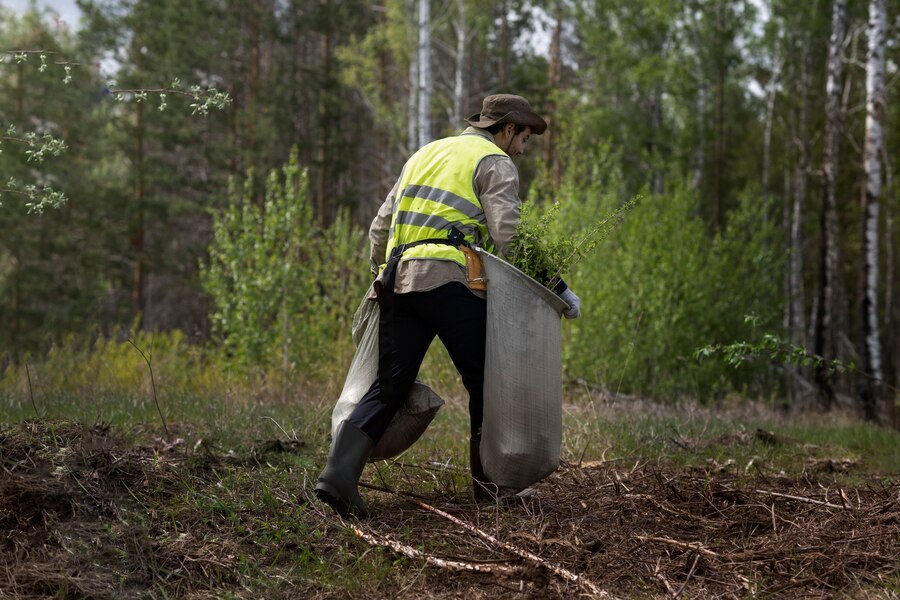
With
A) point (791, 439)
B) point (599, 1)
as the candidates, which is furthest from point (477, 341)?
point (599, 1)

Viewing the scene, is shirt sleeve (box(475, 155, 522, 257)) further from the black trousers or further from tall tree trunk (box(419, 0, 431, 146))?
tall tree trunk (box(419, 0, 431, 146))

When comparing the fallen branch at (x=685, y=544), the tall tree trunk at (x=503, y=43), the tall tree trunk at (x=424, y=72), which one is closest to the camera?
the fallen branch at (x=685, y=544)

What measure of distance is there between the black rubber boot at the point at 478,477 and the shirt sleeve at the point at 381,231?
1103mm

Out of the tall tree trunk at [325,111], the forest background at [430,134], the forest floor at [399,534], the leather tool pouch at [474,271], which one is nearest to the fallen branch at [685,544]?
the forest floor at [399,534]

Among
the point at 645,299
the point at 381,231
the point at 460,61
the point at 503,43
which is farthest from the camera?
the point at 503,43

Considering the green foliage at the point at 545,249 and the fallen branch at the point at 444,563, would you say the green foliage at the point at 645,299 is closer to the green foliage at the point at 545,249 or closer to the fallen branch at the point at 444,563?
the green foliage at the point at 545,249

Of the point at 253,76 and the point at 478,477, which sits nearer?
the point at 478,477

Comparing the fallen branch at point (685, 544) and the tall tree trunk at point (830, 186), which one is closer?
the fallen branch at point (685, 544)

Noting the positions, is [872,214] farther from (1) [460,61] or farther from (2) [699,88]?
(1) [460,61]

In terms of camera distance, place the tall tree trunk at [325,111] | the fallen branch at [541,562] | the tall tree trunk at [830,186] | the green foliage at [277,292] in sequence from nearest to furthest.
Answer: the fallen branch at [541,562]
the green foliage at [277,292]
the tall tree trunk at [830,186]
the tall tree trunk at [325,111]

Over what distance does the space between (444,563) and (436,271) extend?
1.46 m

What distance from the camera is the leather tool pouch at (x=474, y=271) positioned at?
4.41 metres

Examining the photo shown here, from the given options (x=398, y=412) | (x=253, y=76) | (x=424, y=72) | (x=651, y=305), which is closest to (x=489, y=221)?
(x=398, y=412)

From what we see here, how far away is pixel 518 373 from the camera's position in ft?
14.2
